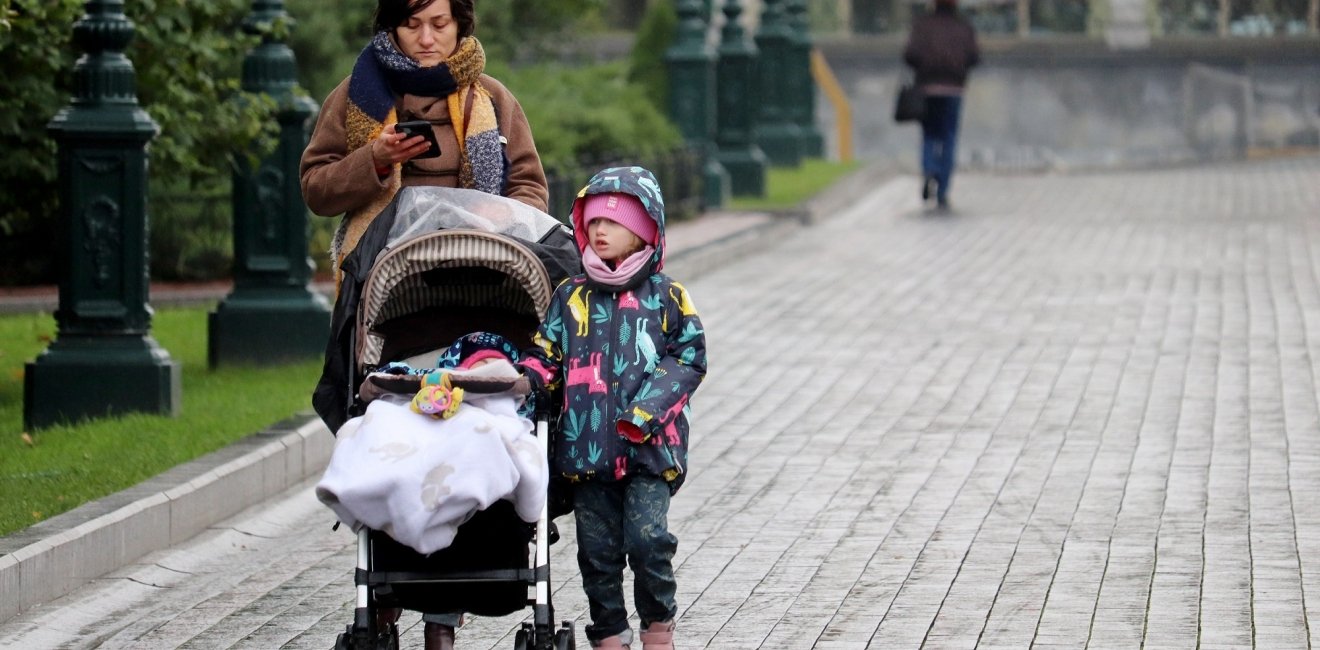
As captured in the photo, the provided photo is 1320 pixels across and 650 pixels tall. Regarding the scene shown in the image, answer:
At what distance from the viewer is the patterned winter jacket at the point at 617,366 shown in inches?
231

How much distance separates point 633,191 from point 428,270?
54 centimetres

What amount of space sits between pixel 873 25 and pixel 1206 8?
5898 mm

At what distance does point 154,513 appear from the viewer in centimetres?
805

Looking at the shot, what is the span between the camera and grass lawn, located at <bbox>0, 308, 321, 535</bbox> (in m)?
8.41

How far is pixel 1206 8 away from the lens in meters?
42.4

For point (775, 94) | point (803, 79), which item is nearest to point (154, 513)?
point (775, 94)

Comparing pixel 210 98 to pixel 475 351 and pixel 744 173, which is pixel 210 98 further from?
pixel 744 173

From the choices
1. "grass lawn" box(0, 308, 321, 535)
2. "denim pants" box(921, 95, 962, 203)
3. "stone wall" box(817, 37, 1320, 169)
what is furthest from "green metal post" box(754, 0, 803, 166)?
"grass lawn" box(0, 308, 321, 535)

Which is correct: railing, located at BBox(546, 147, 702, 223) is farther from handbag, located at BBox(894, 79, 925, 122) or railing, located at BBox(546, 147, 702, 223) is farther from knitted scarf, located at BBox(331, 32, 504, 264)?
knitted scarf, located at BBox(331, 32, 504, 264)

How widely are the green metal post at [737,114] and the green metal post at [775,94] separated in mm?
3661

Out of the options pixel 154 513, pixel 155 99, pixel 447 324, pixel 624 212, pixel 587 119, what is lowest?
pixel 154 513

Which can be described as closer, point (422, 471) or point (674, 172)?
point (422, 471)

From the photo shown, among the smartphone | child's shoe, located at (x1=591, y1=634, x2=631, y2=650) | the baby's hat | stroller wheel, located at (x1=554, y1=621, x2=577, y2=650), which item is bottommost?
child's shoe, located at (x1=591, y1=634, x2=631, y2=650)

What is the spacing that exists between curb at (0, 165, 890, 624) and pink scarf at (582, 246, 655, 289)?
2.11 m
